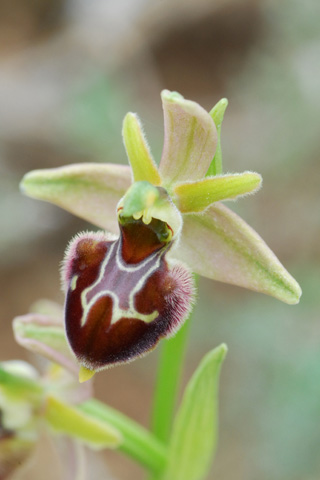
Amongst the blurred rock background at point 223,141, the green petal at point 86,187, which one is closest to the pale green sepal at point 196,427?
the green petal at point 86,187

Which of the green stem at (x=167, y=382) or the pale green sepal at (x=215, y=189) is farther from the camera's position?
the green stem at (x=167, y=382)

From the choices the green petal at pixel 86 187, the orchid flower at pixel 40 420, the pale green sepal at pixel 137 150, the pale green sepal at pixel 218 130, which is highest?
the pale green sepal at pixel 218 130

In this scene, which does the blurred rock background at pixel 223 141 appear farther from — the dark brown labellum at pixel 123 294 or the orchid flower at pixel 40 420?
the dark brown labellum at pixel 123 294

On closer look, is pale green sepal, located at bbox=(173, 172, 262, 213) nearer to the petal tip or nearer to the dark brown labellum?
the dark brown labellum

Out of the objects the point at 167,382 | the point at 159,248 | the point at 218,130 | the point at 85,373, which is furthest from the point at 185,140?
the point at 167,382

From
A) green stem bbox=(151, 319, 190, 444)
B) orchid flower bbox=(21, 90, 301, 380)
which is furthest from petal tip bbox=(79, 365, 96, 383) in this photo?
green stem bbox=(151, 319, 190, 444)

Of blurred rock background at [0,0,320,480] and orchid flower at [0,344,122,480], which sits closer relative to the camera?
orchid flower at [0,344,122,480]

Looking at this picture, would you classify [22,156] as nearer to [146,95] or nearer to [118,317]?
[146,95]
